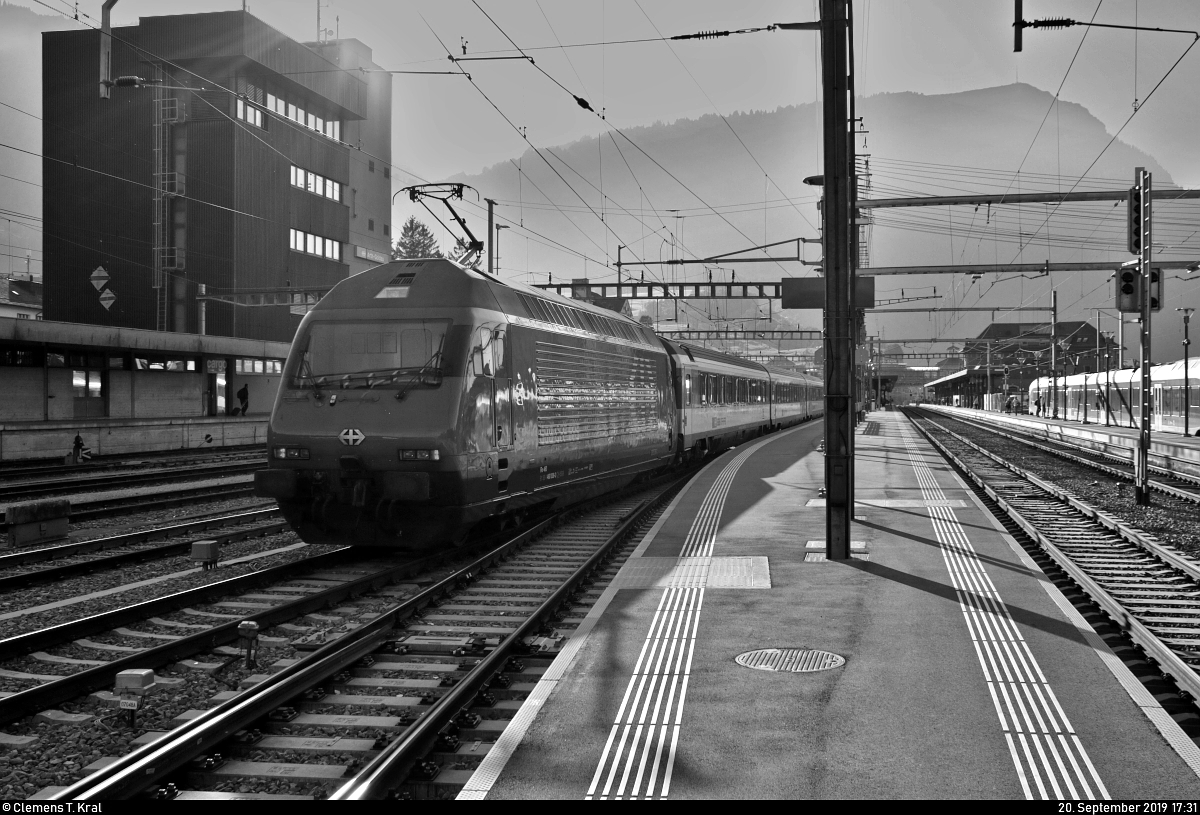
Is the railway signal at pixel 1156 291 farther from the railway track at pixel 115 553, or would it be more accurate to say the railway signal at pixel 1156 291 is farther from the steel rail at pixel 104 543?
the steel rail at pixel 104 543

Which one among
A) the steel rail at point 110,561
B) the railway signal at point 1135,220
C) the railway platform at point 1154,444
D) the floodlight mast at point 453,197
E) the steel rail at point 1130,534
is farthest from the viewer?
the railway platform at point 1154,444

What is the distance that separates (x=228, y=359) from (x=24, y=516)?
30930mm

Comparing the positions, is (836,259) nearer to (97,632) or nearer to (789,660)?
(789,660)

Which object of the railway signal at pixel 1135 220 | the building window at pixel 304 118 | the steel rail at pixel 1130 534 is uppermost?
A: the building window at pixel 304 118

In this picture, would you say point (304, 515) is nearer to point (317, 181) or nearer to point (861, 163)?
point (861, 163)

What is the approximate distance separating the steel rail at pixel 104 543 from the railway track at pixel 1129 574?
1171 cm

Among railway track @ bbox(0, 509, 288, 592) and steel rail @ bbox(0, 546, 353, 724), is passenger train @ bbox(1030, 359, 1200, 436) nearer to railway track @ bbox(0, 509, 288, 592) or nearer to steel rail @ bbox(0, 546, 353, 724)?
railway track @ bbox(0, 509, 288, 592)

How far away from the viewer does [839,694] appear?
6.57 metres

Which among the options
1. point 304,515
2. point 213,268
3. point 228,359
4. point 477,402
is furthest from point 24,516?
point 213,268

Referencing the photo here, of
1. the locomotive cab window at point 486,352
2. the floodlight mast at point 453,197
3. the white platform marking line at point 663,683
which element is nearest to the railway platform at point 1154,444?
the floodlight mast at point 453,197

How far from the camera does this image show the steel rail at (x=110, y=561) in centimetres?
1093

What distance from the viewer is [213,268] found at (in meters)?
49.2

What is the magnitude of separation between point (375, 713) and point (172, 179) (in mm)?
49213

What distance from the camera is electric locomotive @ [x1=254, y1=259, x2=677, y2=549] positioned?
37.5 ft
